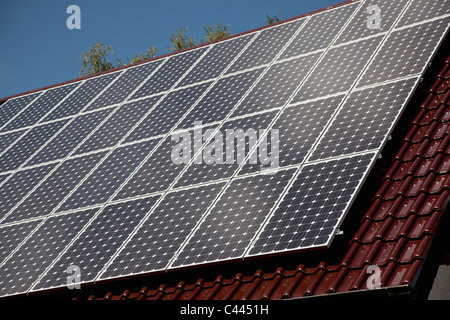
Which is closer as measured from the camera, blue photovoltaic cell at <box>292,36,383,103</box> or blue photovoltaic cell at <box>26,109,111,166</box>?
blue photovoltaic cell at <box>292,36,383,103</box>

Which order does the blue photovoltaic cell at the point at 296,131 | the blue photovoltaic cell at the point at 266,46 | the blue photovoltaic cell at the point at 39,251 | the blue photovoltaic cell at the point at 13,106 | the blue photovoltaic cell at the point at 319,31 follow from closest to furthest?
the blue photovoltaic cell at the point at 296,131 < the blue photovoltaic cell at the point at 39,251 < the blue photovoltaic cell at the point at 319,31 < the blue photovoltaic cell at the point at 266,46 < the blue photovoltaic cell at the point at 13,106

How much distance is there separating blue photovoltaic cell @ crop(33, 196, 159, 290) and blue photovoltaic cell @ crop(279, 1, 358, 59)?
487cm

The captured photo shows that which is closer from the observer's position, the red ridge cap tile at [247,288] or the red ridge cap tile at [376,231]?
the red ridge cap tile at [376,231]

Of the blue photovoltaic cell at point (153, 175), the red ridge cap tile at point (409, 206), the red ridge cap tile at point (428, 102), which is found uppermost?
the red ridge cap tile at point (428, 102)

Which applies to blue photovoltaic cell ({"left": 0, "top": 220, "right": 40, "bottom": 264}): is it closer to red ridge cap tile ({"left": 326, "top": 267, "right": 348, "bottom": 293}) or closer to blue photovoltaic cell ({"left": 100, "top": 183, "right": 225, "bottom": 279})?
blue photovoltaic cell ({"left": 100, "top": 183, "right": 225, "bottom": 279})

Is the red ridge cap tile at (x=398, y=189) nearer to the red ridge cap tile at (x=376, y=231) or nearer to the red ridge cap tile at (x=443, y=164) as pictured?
the red ridge cap tile at (x=443, y=164)

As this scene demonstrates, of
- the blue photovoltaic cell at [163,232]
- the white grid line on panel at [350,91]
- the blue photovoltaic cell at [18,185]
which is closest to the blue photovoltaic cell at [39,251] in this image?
the blue photovoltaic cell at [163,232]

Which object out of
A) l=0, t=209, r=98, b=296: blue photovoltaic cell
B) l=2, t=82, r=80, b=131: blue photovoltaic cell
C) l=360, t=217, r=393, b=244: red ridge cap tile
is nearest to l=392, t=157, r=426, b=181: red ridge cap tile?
l=360, t=217, r=393, b=244: red ridge cap tile

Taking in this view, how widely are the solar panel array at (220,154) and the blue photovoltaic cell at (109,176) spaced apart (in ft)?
0.10

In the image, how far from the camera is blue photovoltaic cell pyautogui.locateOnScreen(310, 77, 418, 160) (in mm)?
10367

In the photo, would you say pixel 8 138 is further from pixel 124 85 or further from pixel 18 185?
pixel 18 185

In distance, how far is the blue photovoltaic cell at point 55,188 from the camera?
12.7 m

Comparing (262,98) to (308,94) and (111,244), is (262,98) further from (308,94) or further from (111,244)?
(111,244)

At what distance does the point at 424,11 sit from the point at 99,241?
7.62 m
